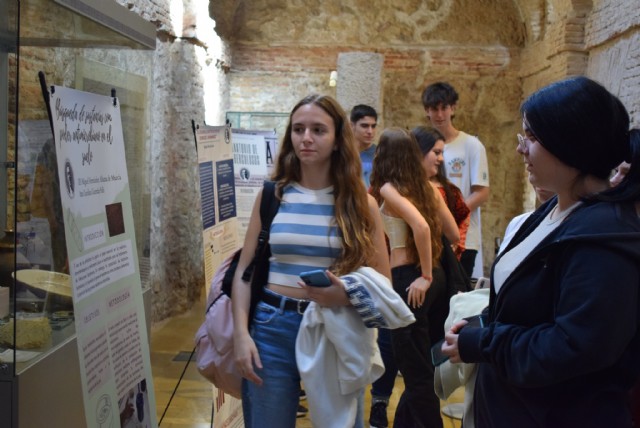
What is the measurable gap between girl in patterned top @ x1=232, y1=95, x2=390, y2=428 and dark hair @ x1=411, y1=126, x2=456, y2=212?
1.18 metres

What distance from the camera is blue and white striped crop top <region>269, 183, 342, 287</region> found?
7.11 ft

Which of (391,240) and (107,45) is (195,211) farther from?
(107,45)

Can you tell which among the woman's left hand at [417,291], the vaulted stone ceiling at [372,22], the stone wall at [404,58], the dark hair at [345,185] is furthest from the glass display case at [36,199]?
the vaulted stone ceiling at [372,22]

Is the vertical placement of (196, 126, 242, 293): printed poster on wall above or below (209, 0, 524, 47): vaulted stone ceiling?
below

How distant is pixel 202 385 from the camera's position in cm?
441

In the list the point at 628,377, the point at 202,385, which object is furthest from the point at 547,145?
the point at 202,385

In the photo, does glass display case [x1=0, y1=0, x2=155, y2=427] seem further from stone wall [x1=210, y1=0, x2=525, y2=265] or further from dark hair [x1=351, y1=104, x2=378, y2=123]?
stone wall [x1=210, y1=0, x2=525, y2=265]

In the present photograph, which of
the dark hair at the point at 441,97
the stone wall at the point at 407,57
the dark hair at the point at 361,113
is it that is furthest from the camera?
the stone wall at the point at 407,57

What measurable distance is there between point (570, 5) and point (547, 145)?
18.2 feet

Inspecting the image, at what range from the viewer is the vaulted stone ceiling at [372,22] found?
8.41 meters

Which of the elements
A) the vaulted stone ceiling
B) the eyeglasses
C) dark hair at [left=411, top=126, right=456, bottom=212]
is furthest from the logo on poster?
the vaulted stone ceiling

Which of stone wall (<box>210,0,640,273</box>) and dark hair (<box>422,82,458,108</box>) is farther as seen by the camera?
stone wall (<box>210,0,640,273</box>)

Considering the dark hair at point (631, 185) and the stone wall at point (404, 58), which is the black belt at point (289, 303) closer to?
the dark hair at point (631, 185)

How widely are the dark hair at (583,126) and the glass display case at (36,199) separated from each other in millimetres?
1269
